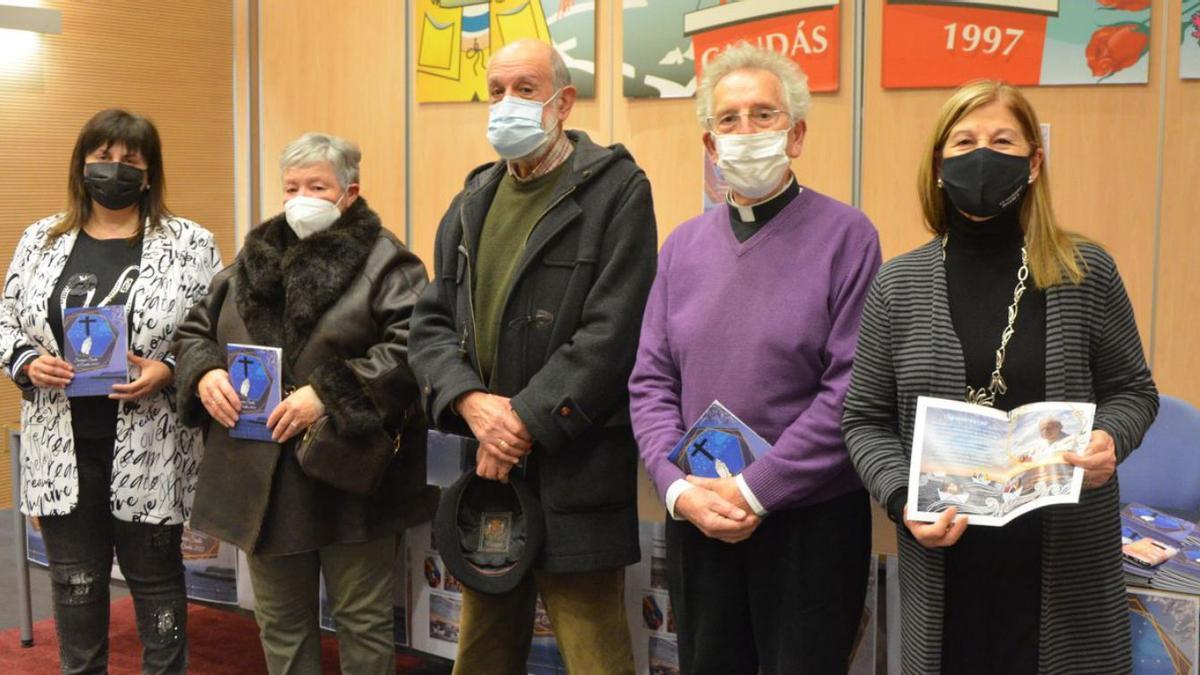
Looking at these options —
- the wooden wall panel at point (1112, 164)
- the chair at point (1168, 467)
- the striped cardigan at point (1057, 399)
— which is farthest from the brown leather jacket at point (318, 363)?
the wooden wall panel at point (1112, 164)

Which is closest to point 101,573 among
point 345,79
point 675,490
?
point 675,490

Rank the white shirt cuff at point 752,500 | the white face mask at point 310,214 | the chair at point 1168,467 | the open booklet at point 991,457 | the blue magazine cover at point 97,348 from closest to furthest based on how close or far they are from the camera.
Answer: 1. the open booklet at point 991,457
2. the white shirt cuff at point 752,500
3. the chair at point 1168,467
4. the white face mask at point 310,214
5. the blue magazine cover at point 97,348

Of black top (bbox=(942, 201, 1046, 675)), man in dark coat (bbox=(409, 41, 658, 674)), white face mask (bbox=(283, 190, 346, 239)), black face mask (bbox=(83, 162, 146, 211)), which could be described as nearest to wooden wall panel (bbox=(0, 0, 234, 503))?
black face mask (bbox=(83, 162, 146, 211))

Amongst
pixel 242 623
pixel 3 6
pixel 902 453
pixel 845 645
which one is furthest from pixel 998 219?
pixel 3 6

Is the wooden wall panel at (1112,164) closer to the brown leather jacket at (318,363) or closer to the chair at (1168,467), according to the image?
the chair at (1168,467)

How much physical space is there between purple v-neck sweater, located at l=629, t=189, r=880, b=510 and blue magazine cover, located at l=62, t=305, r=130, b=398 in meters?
1.58

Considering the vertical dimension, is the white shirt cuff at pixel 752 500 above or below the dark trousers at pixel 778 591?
above

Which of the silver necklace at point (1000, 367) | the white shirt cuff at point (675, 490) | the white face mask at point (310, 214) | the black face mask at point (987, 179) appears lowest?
the white shirt cuff at point (675, 490)

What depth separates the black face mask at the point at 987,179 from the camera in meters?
1.92

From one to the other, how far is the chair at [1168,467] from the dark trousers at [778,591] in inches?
40.6

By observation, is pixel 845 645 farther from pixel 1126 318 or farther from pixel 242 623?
pixel 242 623

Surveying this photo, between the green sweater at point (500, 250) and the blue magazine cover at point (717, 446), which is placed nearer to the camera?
the blue magazine cover at point (717, 446)

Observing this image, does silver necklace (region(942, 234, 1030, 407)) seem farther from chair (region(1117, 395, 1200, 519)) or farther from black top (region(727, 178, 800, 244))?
chair (region(1117, 395, 1200, 519))

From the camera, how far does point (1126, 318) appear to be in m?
1.93
